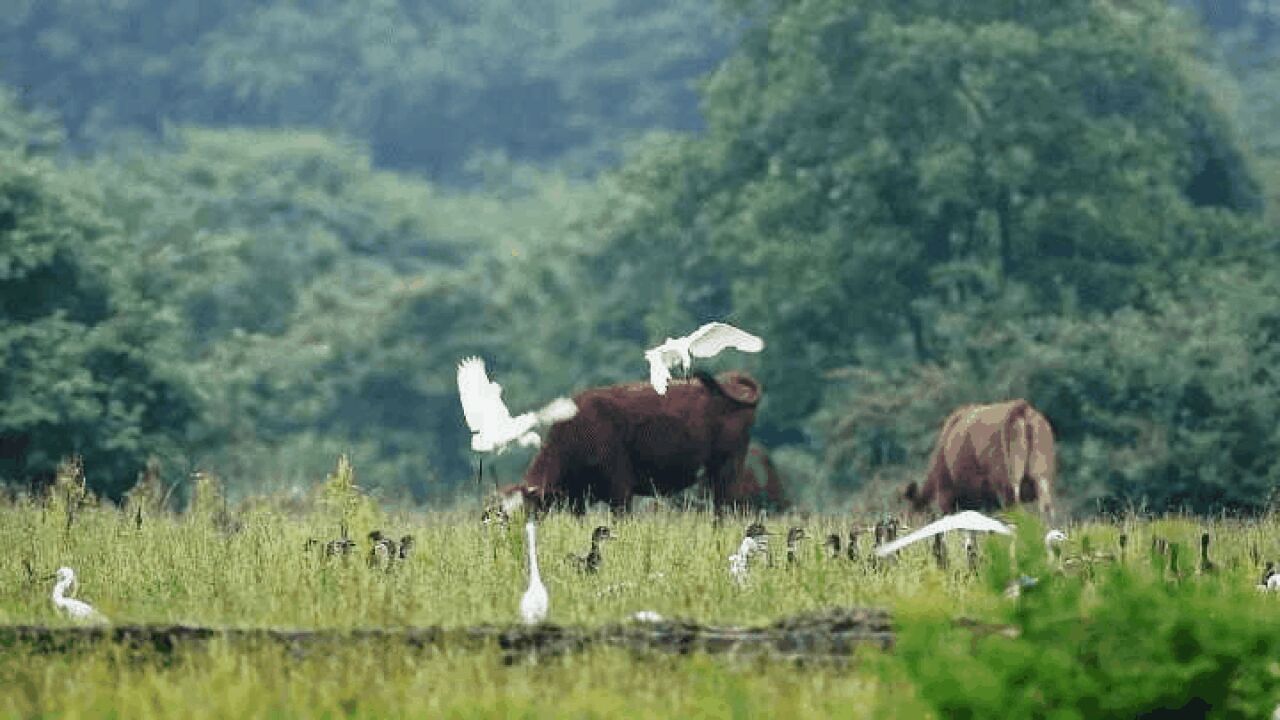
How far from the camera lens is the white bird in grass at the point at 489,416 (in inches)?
599

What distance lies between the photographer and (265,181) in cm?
5169

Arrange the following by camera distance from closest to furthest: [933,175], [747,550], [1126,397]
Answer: [747,550]
[1126,397]
[933,175]

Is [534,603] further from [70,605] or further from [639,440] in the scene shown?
[639,440]

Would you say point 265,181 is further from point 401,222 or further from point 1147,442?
point 1147,442

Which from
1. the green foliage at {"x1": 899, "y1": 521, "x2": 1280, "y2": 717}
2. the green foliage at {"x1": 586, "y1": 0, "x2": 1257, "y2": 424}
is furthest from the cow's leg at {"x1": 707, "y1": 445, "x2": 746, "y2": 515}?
the green foliage at {"x1": 899, "y1": 521, "x2": 1280, "y2": 717}

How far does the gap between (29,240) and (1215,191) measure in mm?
17955

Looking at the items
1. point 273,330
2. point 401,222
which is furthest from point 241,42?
point 273,330

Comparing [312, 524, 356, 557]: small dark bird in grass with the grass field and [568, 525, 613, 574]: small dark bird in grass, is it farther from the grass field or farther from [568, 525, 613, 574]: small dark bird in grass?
[568, 525, 613, 574]: small dark bird in grass

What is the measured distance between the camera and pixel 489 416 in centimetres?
1558

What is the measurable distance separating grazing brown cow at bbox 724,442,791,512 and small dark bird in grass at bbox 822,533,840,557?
5.40m

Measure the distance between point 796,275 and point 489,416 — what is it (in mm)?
18049

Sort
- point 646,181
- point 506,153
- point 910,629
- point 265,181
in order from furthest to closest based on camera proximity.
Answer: point 506,153
point 265,181
point 646,181
point 910,629

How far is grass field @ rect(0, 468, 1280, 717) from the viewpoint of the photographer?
9750mm

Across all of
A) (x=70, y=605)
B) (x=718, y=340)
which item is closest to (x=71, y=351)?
(x=718, y=340)
